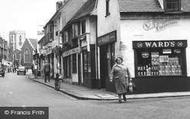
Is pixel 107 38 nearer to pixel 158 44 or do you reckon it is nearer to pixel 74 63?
pixel 158 44

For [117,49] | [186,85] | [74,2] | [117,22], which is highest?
[74,2]

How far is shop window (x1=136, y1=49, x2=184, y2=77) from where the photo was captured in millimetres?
Result: 22000

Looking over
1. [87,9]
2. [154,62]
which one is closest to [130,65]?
[154,62]

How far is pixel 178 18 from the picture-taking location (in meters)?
22.5

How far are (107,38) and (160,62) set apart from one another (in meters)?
3.76

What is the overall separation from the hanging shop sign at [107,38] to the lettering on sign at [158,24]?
1.81m

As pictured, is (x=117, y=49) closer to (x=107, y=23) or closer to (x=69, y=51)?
(x=107, y=23)

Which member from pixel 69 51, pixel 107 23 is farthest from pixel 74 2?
pixel 107 23

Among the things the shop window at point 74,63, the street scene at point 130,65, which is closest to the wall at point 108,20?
the street scene at point 130,65

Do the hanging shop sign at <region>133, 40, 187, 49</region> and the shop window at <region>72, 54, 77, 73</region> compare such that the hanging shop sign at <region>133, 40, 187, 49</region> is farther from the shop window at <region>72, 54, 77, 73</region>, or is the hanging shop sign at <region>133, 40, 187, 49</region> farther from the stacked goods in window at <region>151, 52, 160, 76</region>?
the shop window at <region>72, 54, 77, 73</region>

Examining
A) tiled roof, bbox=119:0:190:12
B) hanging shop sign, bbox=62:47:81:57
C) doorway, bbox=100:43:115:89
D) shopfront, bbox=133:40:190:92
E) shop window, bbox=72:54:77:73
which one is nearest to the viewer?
shopfront, bbox=133:40:190:92

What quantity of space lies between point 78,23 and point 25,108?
25.7 meters

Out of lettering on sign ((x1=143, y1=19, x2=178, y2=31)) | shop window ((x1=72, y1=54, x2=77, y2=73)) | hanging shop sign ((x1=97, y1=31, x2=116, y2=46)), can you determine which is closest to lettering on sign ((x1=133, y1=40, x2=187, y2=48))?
lettering on sign ((x1=143, y1=19, x2=178, y2=31))

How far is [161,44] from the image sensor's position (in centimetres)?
2197
